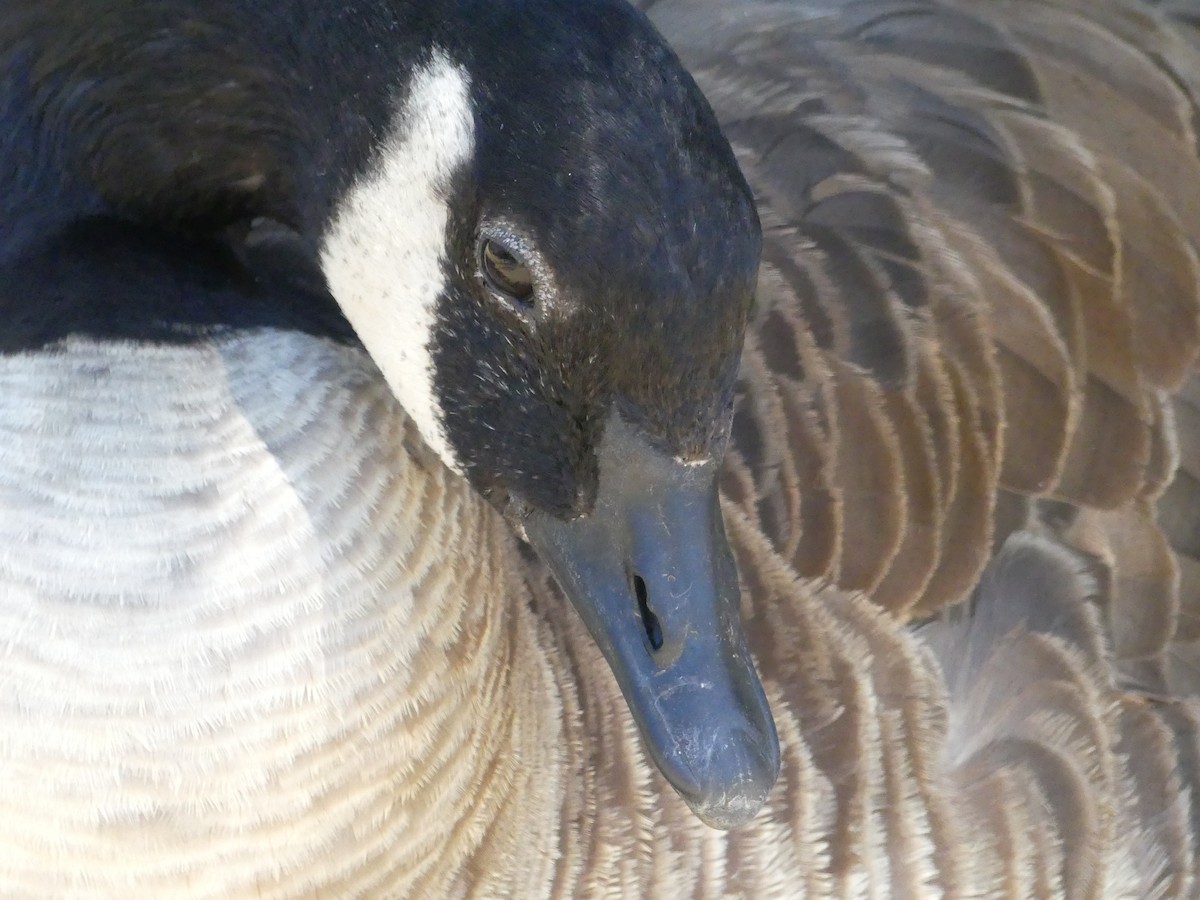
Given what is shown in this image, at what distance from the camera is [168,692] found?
1.54 meters

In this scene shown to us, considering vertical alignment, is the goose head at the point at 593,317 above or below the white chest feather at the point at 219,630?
above

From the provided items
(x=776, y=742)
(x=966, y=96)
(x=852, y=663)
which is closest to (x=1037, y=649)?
(x=852, y=663)

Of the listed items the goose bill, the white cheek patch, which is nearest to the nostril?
the goose bill

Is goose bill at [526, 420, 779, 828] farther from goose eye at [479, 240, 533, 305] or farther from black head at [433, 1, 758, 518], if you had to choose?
goose eye at [479, 240, 533, 305]

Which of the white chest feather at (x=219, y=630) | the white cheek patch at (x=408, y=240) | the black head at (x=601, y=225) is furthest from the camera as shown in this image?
the white chest feather at (x=219, y=630)

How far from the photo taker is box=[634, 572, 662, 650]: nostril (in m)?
1.50

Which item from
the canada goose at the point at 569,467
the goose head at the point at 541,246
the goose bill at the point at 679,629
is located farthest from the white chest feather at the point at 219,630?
the goose bill at the point at 679,629

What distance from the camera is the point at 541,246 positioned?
1.35m

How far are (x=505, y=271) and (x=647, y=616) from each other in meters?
0.38

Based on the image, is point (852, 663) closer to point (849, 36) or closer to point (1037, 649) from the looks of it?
point (1037, 649)

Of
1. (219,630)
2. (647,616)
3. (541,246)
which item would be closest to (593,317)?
(541,246)

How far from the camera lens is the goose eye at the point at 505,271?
1397 millimetres

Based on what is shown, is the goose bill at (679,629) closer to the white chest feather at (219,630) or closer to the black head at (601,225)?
the black head at (601,225)

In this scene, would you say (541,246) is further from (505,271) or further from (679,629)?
(679,629)
